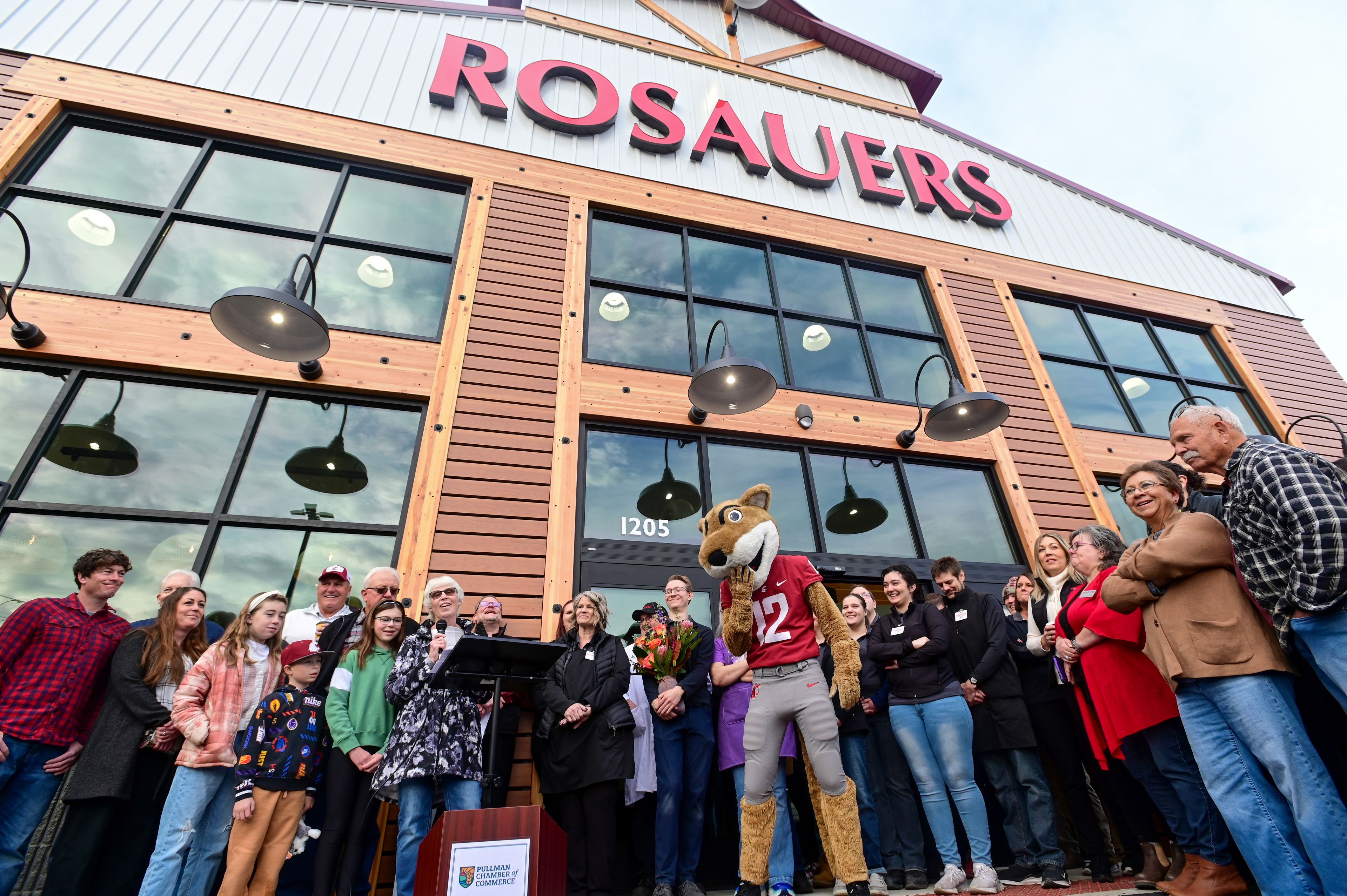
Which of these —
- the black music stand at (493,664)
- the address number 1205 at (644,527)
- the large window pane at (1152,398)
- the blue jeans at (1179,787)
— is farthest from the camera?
the large window pane at (1152,398)

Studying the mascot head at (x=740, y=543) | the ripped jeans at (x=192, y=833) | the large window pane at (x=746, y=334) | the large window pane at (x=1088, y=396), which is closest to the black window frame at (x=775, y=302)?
the large window pane at (x=746, y=334)

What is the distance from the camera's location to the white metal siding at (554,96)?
7.46 meters

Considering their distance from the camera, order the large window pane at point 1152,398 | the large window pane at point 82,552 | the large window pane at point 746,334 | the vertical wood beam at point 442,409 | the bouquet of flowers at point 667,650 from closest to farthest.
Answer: the bouquet of flowers at point 667,650, the large window pane at point 82,552, the vertical wood beam at point 442,409, the large window pane at point 746,334, the large window pane at point 1152,398

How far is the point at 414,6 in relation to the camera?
8.84 metres

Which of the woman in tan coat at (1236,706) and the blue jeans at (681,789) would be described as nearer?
the woman in tan coat at (1236,706)

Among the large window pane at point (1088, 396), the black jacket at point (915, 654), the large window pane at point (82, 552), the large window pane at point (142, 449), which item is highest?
the large window pane at point (1088, 396)

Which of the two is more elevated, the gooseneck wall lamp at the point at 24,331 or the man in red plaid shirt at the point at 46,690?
the gooseneck wall lamp at the point at 24,331

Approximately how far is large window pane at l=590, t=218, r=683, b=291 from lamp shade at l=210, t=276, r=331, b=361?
11.6 ft

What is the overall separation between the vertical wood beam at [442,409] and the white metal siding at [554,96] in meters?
1.51

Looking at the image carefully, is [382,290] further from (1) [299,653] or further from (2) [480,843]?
(2) [480,843]

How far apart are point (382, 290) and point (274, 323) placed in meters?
2.22

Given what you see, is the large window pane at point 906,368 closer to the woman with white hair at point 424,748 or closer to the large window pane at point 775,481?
the large window pane at point 775,481

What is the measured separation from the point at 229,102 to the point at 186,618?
6.40m

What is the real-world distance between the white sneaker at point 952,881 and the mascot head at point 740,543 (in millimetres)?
2011
